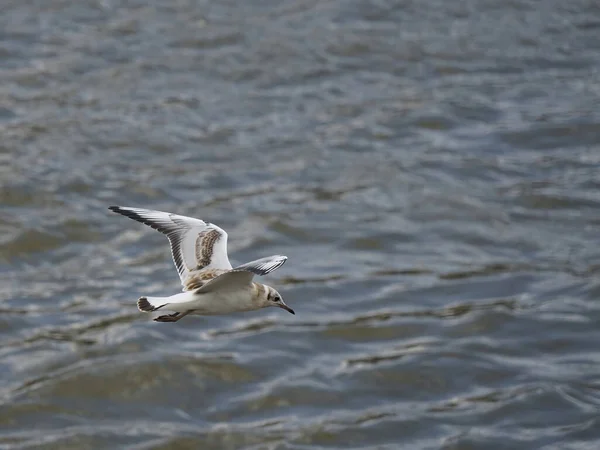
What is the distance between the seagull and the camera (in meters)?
7.47

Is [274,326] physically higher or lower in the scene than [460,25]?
lower

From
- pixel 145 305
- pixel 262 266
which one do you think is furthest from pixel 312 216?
pixel 262 266

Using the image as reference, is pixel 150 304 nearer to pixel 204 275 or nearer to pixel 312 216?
pixel 204 275

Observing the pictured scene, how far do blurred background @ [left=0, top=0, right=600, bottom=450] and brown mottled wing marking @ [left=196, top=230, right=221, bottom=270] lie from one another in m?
3.60

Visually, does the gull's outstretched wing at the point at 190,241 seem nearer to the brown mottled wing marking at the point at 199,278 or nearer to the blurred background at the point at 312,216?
the brown mottled wing marking at the point at 199,278

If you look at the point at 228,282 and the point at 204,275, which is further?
the point at 204,275

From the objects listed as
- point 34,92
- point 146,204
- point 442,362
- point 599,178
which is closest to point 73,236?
point 146,204

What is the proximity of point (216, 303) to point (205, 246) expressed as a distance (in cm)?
70

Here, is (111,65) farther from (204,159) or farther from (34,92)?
(204,159)

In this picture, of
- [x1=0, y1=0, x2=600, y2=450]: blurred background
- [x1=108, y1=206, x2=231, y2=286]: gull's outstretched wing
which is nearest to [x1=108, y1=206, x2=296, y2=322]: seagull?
[x1=108, y1=206, x2=231, y2=286]: gull's outstretched wing

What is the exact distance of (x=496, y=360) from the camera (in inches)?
508

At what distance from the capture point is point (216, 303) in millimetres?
7723

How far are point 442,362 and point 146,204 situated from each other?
13.7ft

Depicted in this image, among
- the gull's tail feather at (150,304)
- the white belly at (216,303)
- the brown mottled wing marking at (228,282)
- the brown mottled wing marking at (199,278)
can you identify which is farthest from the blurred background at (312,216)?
the gull's tail feather at (150,304)
